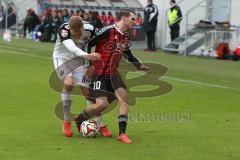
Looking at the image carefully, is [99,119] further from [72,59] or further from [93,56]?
[93,56]

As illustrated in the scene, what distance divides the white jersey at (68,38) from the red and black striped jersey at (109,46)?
0.17 m

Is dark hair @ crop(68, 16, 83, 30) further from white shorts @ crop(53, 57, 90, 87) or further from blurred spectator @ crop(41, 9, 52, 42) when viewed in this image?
blurred spectator @ crop(41, 9, 52, 42)

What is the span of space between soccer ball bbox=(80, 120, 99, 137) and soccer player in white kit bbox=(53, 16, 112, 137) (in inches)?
7.8

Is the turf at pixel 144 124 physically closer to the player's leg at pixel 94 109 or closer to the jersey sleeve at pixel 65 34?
the player's leg at pixel 94 109

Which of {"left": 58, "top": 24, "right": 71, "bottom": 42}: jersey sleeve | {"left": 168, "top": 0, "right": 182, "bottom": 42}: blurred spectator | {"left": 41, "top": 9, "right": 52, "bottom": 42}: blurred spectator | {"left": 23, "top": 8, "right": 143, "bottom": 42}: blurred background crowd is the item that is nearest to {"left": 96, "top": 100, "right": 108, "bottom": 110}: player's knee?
{"left": 58, "top": 24, "right": 71, "bottom": 42}: jersey sleeve

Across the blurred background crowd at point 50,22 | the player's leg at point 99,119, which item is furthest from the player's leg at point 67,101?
the blurred background crowd at point 50,22

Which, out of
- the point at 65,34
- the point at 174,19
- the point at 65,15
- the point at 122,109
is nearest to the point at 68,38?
the point at 65,34

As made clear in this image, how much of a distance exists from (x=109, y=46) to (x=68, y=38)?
0.60 meters

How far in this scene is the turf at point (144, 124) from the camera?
28.4 feet

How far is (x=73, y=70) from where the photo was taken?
Result: 10.1 m

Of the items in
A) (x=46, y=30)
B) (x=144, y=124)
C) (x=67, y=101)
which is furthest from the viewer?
(x=46, y=30)

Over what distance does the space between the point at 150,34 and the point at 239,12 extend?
4324 mm

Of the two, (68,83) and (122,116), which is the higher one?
(68,83)

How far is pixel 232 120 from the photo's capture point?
11648 mm
